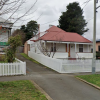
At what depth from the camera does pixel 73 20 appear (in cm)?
3155

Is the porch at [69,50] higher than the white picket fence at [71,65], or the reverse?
the porch at [69,50]

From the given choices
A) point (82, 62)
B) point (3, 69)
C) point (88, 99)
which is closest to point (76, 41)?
point (82, 62)

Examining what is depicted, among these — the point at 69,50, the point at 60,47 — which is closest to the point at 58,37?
the point at 60,47

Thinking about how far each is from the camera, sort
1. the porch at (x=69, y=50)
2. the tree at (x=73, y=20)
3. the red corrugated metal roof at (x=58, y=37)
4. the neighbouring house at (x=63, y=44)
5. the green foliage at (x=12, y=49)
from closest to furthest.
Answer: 1. the green foliage at (x=12, y=49)
2. the neighbouring house at (x=63, y=44)
3. the porch at (x=69, y=50)
4. the red corrugated metal roof at (x=58, y=37)
5. the tree at (x=73, y=20)

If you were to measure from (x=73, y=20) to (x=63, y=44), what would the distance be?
13.5 metres

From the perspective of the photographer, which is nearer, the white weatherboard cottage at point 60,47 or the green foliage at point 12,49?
the green foliage at point 12,49

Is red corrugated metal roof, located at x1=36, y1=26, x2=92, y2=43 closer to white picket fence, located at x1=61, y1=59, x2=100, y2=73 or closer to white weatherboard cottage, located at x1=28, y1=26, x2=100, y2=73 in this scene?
white weatherboard cottage, located at x1=28, y1=26, x2=100, y2=73

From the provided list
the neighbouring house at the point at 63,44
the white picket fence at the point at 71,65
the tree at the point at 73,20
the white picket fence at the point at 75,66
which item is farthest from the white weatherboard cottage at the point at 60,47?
the tree at the point at 73,20

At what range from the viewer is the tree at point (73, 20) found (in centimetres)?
3219

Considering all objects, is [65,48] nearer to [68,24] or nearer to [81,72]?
[81,72]

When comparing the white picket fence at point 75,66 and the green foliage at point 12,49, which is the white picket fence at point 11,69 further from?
the white picket fence at point 75,66

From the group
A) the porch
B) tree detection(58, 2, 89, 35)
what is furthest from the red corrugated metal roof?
tree detection(58, 2, 89, 35)

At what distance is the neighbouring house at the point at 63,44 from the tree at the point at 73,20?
37.1 feet

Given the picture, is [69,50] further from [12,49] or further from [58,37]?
[12,49]
